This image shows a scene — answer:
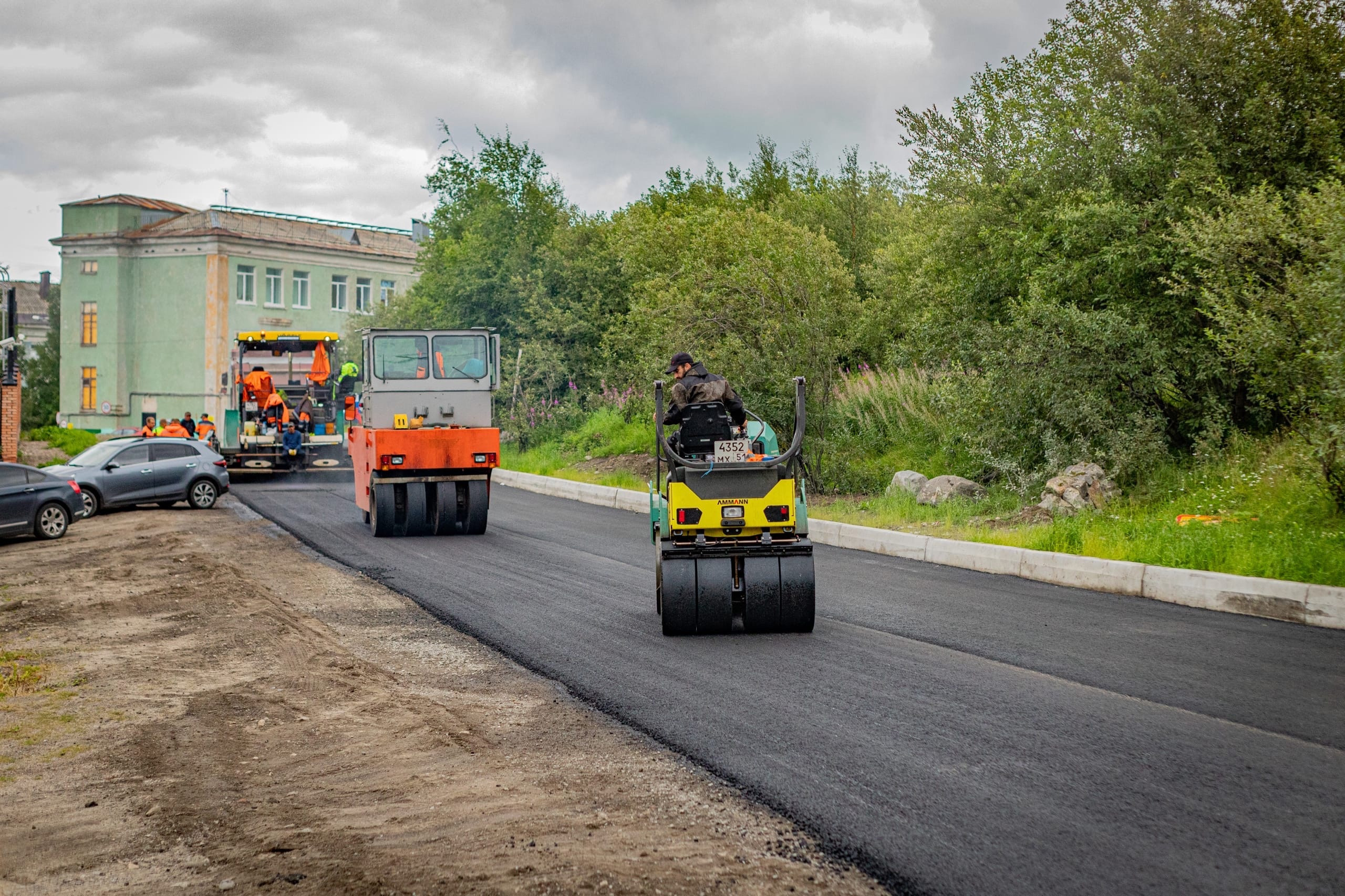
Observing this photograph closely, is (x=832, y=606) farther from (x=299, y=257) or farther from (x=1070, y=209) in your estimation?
(x=299, y=257)

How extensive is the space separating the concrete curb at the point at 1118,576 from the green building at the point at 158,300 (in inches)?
1898

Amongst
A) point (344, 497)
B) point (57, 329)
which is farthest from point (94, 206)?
point (344, 497)

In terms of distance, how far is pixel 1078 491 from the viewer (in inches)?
609

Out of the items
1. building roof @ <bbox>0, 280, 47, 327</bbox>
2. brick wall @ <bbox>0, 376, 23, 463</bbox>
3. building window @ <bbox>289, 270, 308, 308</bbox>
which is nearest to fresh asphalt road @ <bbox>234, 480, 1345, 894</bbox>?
brick wall @ <bbox>0, 376, 23, 463</bbox>

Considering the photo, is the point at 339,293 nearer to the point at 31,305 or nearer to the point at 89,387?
the point at 89,387

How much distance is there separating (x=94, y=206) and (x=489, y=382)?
175 ft

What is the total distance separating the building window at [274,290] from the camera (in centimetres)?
6119

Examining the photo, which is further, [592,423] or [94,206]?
[94,206]

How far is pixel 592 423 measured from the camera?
1275 inches

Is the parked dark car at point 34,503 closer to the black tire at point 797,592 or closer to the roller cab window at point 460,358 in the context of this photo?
the roller cab window at point 460,358

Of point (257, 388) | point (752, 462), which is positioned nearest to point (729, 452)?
point (752, 462)

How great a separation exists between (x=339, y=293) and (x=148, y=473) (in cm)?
4493

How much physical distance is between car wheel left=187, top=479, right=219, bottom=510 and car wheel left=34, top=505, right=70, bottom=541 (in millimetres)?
3217

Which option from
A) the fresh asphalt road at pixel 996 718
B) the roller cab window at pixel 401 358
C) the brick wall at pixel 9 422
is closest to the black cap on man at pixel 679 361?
the fresh asphalt road at pixel 996 718
